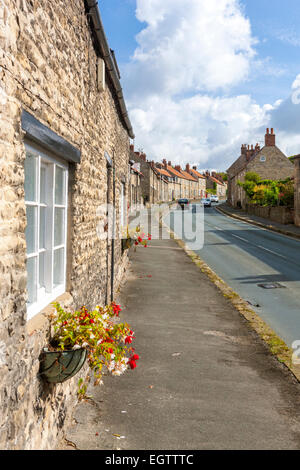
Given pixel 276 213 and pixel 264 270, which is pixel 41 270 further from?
pixel 276 213

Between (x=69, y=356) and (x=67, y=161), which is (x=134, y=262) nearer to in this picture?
(x=67, y=161)

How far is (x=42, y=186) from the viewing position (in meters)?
3.98

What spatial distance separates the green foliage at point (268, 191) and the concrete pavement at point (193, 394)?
3013 centimetres

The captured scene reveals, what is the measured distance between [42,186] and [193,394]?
121 inches

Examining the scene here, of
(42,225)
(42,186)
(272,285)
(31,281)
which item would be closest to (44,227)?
(42,225)

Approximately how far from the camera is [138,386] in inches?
208

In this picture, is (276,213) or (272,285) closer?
(272,285)

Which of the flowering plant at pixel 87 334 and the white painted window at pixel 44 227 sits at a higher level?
the white painted window at pixel 44 227

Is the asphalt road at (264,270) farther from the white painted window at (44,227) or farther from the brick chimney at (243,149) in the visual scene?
the brick chimney at (243,149)

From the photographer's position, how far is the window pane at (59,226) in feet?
15.0

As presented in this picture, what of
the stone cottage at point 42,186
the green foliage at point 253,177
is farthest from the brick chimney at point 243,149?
the stone cottage at point 42,186

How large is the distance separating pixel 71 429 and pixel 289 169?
2287 inches

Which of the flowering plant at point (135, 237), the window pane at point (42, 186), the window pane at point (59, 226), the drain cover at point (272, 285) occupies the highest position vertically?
the window pane at point (42, 186)

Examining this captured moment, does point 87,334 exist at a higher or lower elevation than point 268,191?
lower
